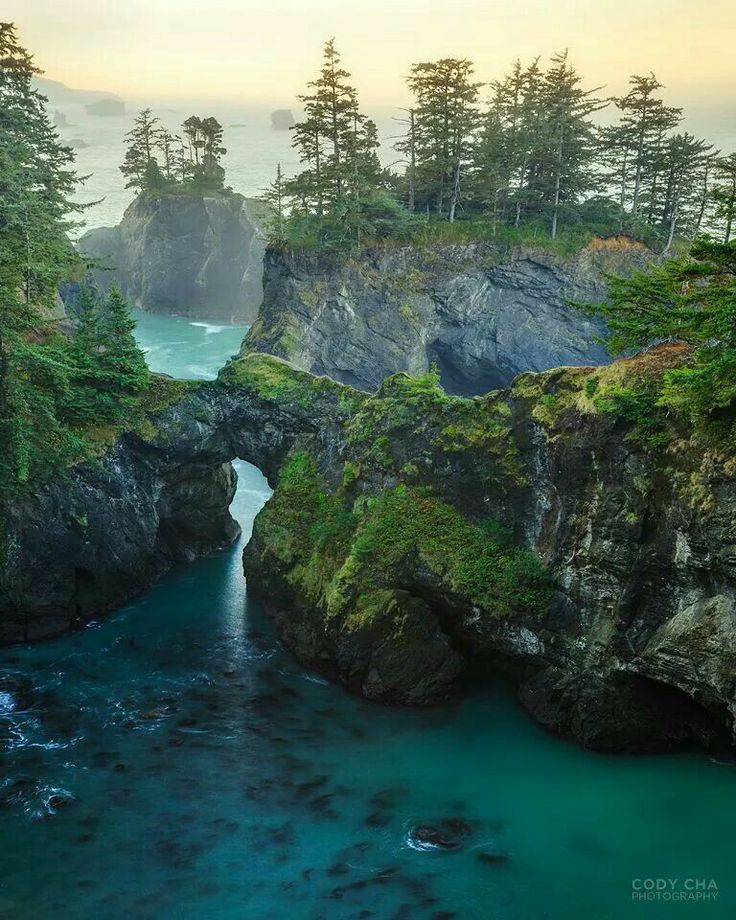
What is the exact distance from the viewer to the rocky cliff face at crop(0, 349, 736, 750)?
22.4 meters

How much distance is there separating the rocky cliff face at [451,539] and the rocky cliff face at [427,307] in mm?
21211

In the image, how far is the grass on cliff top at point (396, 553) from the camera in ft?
89.2

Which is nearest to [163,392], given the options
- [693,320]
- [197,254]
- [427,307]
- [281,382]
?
[281,382]

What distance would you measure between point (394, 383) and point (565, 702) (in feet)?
48.6

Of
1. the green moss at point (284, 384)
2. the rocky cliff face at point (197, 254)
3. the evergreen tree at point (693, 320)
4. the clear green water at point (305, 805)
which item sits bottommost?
the clear green water at point (305, 805)

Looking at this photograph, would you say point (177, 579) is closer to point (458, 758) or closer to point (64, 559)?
point (64, 559)

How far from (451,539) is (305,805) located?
11.0m

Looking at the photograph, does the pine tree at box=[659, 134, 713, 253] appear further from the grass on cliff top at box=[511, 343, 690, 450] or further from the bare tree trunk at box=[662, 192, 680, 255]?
the grass on cliff top at box=[511, 343, 690, 450]

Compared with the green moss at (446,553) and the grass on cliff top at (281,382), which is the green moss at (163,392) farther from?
the green moss at (446,553)

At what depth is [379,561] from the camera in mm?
29141

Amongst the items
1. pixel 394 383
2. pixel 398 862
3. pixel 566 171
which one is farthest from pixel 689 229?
pixel 398 862

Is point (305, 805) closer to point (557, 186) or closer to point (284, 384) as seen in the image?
point (284, 384)

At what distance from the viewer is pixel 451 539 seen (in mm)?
28703

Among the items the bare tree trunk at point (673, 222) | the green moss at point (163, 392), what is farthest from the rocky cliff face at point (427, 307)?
the green moss at point (163, 392)
